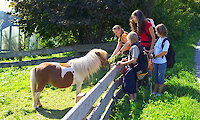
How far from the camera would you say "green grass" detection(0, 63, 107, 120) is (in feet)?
15.9

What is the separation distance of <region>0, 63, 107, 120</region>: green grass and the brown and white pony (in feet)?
1.18

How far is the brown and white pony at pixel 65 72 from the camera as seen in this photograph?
5.01m

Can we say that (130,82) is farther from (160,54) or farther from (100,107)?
(100,107)

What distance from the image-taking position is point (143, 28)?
481cm

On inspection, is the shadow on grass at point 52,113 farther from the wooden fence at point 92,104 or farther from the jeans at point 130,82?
the jeans at point 130,82

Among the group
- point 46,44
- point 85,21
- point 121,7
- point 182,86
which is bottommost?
point 182,86

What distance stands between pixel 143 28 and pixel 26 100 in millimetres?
3786

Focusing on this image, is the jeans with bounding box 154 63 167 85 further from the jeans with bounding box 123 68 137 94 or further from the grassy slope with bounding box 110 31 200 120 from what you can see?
Result: the jeans with bounding box 123 68 137 94

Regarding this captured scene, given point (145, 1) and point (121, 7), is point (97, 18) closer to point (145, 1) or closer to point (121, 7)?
point (121, 7)

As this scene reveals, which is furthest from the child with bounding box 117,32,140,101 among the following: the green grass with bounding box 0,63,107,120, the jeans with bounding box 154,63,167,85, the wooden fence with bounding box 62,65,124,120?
the green grass with bounding box 0,63,107,120

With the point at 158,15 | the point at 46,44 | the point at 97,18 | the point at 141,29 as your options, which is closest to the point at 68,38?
the point at 46,44

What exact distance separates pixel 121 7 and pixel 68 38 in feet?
14.5

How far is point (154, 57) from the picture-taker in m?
4.73

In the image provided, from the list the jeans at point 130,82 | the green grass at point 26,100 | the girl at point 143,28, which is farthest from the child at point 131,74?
the green grass at point 26,100
